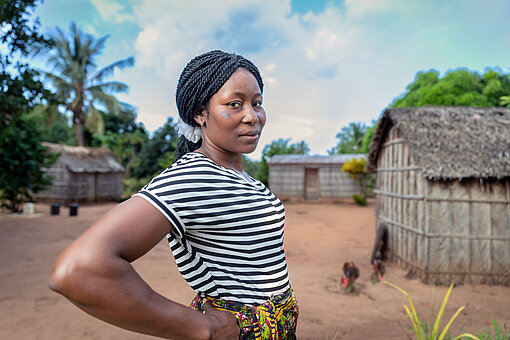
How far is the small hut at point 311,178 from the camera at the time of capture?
1702 centimetres

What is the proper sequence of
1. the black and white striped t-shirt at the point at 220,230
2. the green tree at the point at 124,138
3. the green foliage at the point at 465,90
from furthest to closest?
the green tree at the point at 124,138, the green foliage at the point at 465,90, the black and white striped t-shirt at the point at 220,230

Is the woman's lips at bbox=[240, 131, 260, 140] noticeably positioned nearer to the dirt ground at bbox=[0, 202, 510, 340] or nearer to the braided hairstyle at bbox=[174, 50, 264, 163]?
the braided hairstyle at bbox=[174, 50, 264, 163]

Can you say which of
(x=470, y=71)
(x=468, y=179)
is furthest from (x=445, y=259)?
(x=470, y=71)

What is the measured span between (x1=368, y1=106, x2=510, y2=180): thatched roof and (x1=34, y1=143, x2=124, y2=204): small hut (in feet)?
41.5

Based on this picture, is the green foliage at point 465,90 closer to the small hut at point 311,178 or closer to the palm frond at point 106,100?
the small hut at point 311,178

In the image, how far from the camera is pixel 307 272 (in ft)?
20.5

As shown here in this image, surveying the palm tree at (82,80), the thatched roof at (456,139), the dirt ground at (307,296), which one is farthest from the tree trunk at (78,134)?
the thatched roof at (456,139)

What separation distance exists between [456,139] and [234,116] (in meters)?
6.09

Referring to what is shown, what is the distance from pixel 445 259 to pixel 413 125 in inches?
97.0

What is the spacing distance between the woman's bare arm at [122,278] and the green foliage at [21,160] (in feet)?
38.8

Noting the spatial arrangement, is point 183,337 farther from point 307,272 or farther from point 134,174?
point 134,174

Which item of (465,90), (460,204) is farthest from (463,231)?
(465,90)

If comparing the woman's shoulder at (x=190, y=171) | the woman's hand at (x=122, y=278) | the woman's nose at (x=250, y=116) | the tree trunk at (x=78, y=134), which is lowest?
the woman's hand at (x=122, y=278)

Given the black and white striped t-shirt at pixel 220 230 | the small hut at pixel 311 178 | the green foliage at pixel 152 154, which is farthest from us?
Result: the green foliage at pixel 152 154
